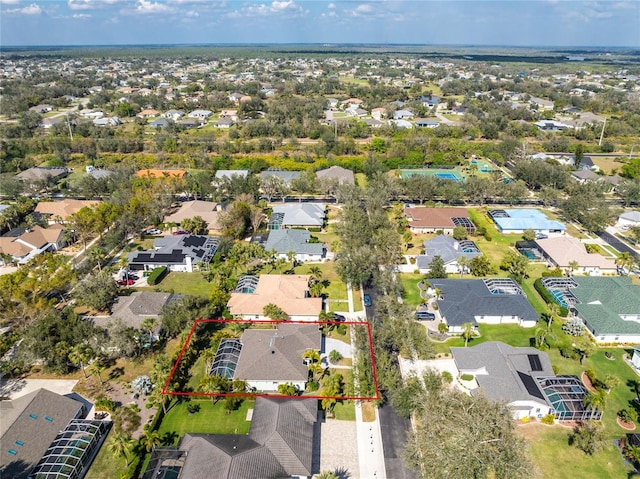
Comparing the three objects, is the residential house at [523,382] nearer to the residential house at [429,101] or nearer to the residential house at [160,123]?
the residential house at [160,123]

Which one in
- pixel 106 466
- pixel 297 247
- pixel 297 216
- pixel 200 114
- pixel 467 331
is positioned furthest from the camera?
pixel 200 114

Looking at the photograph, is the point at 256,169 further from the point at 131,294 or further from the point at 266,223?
the point at 131,294

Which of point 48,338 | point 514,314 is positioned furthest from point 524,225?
point 48,338

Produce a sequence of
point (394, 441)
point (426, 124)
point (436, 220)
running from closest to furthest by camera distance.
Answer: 1. point (394, 441)
2. point (436, 220)
3. point (426, 124)

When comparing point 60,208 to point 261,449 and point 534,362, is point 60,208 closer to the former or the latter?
point 261,449

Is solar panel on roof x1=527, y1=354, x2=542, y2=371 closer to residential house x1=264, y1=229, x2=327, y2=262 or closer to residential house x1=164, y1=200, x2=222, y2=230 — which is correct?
residential house x1=264, y1=229, x2=327, y2=262

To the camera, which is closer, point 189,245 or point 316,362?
point 316,362

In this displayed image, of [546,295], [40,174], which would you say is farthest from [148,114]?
[546,295]

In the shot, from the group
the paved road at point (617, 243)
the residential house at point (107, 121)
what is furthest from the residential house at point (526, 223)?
the residential house at point (107, 121)
